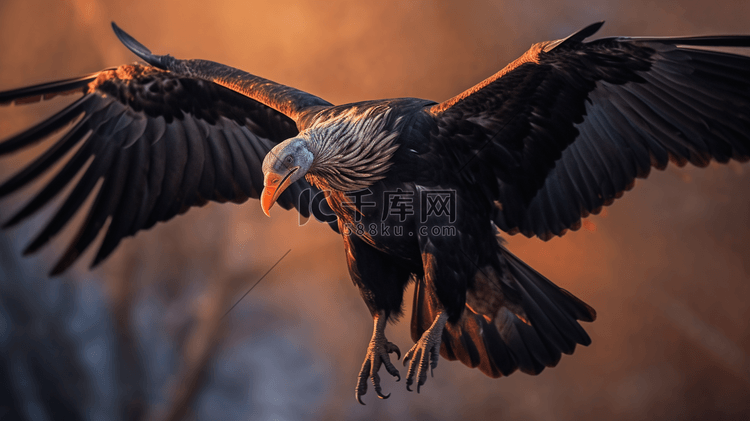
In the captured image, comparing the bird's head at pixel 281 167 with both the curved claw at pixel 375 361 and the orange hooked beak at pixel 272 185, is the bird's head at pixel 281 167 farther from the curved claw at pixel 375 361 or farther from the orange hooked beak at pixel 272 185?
the curved claw at pixel 375 361

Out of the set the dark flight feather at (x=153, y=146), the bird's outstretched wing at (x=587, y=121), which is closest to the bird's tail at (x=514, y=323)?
the bird's outstretched wing at (x=587, y=121)

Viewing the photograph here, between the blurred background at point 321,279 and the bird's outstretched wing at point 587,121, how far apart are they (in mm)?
720

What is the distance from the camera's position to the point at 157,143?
204 centimetres

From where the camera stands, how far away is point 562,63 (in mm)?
1369

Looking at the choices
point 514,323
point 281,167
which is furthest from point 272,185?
point 514,323

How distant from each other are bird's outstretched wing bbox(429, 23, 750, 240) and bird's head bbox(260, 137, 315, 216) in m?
0.40

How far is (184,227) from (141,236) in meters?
0.33

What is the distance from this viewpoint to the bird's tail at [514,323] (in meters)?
1.76

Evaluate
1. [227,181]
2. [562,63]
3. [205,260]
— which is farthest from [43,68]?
[562,63]

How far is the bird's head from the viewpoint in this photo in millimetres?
1398

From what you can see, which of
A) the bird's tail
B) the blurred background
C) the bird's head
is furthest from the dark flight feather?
the blurred background

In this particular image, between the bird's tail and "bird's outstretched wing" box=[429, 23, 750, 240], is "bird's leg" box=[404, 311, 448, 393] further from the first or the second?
"bird's outstretched wing" box=[429, 23, 750, 240]

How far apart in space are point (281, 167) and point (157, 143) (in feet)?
2.93

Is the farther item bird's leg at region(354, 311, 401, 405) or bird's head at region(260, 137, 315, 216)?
bird's leg at region(354, 311, 401, 405)
